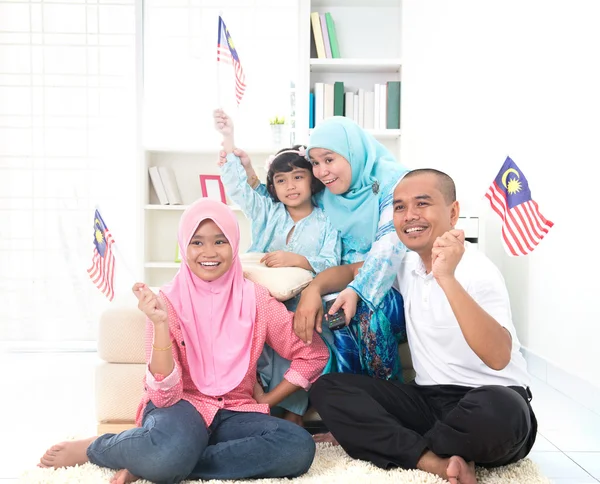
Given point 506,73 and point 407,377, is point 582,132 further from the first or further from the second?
point 407,377

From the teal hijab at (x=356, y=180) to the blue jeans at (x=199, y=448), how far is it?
78cm

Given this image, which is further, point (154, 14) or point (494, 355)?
point (154, 14)

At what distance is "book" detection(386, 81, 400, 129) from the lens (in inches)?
183

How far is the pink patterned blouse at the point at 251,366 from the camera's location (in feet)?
6.20

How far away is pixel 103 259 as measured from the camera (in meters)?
2.12

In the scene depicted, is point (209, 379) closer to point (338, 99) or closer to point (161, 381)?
point (161, 381)

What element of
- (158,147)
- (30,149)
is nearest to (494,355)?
(158,147)

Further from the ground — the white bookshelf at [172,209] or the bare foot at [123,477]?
the white bookshelf at [172,209]

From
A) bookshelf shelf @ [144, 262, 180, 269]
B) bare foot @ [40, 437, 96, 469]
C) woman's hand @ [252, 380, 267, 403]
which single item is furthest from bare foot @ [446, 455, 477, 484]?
bookshelf shelf @ [144, 262, 180, 269]

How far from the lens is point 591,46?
2.84 metres

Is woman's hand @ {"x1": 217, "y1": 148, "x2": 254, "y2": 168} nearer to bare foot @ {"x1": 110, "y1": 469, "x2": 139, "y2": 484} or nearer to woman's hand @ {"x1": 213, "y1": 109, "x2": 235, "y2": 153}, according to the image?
woman's hand @ {"x1": 213, "y1": 109, "x2": 235, "y2": 153}

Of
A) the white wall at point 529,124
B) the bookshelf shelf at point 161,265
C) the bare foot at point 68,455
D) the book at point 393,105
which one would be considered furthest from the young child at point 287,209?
the book at point 393,105

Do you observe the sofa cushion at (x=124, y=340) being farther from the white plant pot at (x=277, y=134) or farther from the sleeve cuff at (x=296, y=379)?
the white plant pot at (x=277, y=134)

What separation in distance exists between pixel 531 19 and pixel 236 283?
2.28 metres
